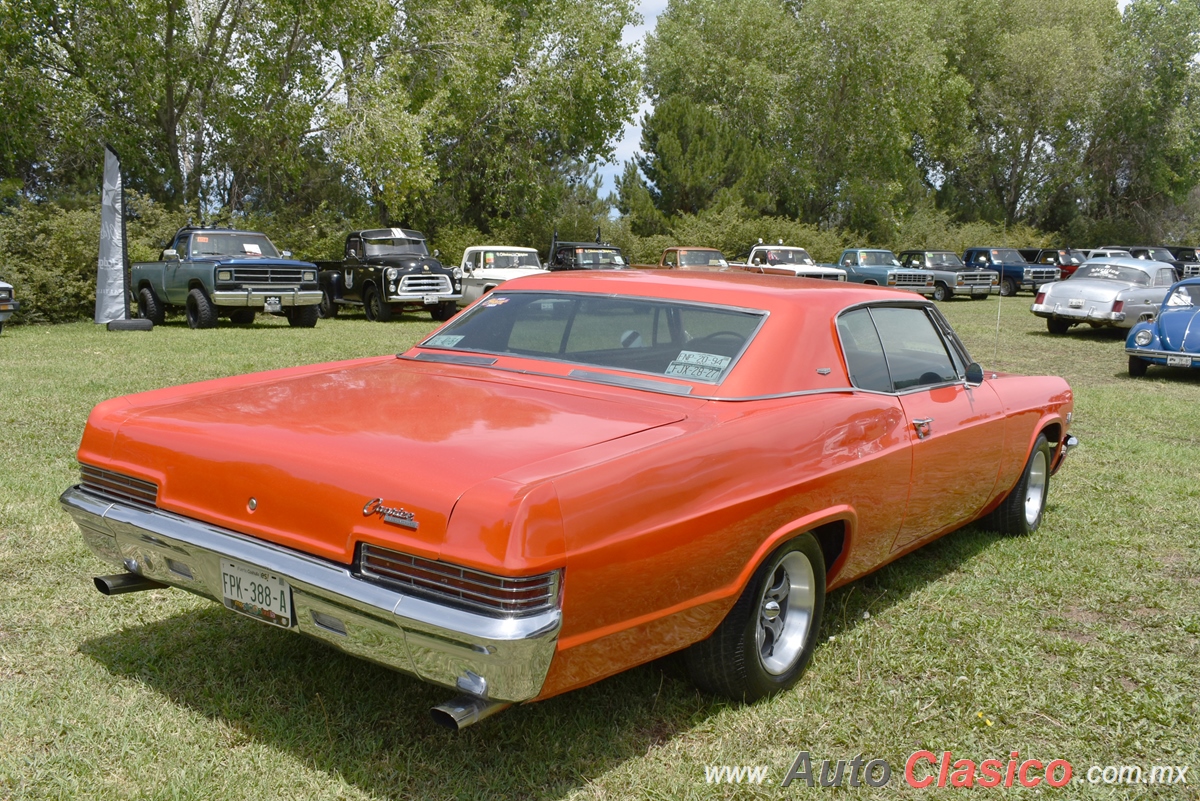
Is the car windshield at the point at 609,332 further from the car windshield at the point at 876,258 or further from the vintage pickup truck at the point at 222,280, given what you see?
the car windshield at the point at 876,258

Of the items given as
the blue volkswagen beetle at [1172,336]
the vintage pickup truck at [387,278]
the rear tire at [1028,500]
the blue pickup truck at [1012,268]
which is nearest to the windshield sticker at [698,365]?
the rear tire at [1028,500]

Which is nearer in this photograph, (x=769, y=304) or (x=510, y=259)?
(x=769, y=304)

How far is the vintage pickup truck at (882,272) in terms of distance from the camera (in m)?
28.5

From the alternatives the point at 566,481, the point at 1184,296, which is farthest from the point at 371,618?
the point at 1184,296

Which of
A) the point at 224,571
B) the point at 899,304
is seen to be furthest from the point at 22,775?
the point at 899,304

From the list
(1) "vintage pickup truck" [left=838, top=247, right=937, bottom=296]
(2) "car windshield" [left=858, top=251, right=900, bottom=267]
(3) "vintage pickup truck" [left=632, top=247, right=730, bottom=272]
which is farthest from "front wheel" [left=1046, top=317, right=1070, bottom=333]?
(2) "car windshield" [left=858, top=251, right=900, bottom=267]

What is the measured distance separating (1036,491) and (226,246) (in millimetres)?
15682

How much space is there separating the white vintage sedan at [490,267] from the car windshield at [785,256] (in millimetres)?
8069

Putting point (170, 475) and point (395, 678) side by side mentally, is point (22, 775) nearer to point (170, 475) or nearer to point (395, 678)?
point (170, 475)

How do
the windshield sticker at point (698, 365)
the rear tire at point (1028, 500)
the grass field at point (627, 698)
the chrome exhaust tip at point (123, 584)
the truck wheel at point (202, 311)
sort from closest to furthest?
the grass field at point (627, 698) → the chrome exhaust tip at point (123, 584) → the windshield sticker at point (698, 365) → the rear tire at point (1028, 500) → the truck wheel at point (202, 311)

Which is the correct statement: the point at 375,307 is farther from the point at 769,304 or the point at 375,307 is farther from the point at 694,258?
the point at 769,304

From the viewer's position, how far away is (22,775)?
9.36 ft

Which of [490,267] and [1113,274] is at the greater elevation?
[1113,274]

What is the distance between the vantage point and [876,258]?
29828 mm
